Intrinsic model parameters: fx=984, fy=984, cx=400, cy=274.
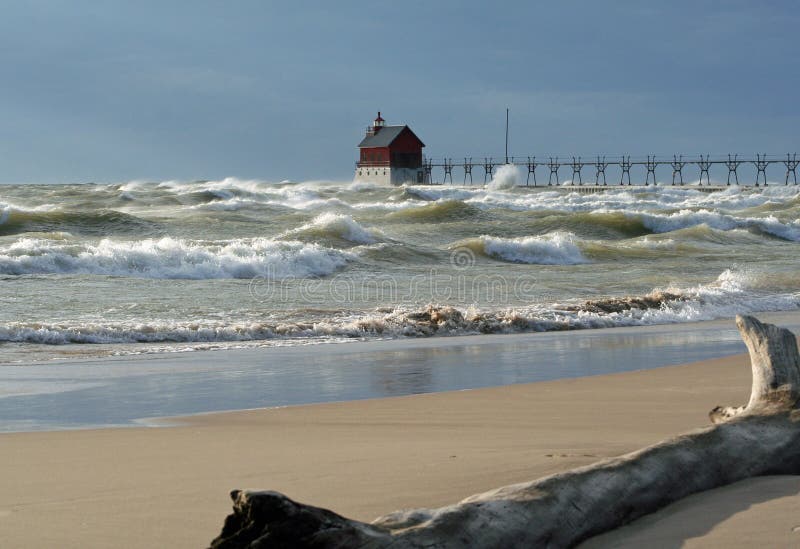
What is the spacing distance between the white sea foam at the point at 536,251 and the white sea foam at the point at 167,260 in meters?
6.03

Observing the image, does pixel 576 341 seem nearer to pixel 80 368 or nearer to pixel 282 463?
pixel 80 368

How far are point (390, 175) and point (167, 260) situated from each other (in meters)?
55.2

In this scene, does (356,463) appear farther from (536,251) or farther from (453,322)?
(536,251)

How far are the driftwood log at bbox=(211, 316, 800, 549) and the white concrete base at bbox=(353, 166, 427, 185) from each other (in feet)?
227

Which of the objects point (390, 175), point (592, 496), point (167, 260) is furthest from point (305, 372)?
point (390, 175)

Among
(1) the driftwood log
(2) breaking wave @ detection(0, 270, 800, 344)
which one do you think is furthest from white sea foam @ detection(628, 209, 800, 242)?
(1) the driftwood log

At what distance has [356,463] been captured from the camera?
388cm

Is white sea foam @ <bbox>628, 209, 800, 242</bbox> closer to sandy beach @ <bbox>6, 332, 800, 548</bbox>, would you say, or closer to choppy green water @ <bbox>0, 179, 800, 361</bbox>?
choppy green water @ <bbox>0, 179, 800, 361</bbox>

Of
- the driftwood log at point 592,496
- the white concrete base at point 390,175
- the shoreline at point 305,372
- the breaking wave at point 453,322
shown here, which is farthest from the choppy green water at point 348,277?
the white concrete base at point 390,175

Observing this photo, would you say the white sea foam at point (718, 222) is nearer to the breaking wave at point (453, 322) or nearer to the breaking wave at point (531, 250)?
the breaking wave at point (531, 250)

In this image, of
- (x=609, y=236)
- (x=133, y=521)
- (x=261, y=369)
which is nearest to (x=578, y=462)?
(x=133, y=521)

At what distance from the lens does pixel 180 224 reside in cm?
2834

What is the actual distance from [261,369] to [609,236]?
28.2 m

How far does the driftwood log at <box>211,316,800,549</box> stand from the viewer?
90.0 inches
